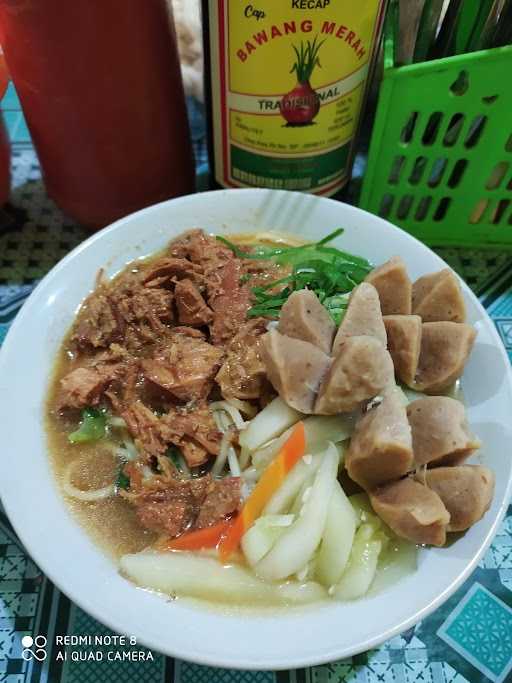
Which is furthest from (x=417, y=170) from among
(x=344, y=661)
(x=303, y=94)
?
(x=344, y=661)

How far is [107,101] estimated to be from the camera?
1592mm

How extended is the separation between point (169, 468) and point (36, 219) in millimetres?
1217

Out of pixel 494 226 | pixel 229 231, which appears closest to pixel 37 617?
pixel 229 231

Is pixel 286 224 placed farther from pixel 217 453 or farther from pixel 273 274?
pixel 217 453

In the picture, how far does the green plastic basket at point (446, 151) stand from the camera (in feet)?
5.09

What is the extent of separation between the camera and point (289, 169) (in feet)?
5.96

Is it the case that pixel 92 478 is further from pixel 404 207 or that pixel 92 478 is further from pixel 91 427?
pixel 404 207

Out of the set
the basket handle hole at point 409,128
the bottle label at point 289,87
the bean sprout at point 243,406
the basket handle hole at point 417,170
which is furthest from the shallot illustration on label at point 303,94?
the bean sprout at point 243,406

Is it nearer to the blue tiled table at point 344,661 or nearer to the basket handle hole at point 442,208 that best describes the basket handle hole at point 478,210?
the basket handle hole at point 442,208

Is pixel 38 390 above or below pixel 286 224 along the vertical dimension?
below

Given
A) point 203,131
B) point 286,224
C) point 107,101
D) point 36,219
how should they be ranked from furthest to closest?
point 203,131, point 36,219, point 286,224, point 107,101

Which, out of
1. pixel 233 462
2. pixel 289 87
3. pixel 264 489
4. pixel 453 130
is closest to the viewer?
pixel 264 489

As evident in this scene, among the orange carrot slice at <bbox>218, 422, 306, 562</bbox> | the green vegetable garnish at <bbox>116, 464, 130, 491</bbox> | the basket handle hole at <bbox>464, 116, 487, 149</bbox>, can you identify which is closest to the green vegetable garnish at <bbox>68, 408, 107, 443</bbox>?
the green vegetable garnish at <bbox>116, 464, 130, 491</bbox>

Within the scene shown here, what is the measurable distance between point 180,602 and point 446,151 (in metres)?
1.46
